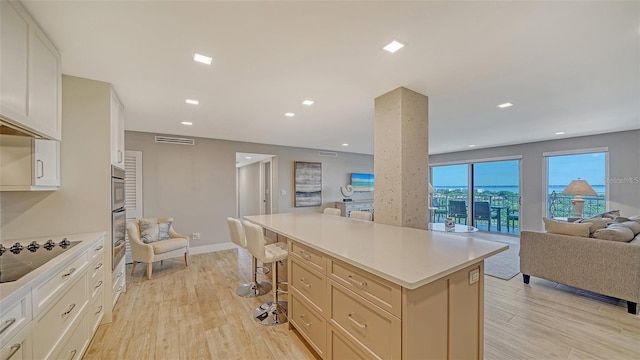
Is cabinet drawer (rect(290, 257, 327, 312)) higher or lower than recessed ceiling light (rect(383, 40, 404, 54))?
lower

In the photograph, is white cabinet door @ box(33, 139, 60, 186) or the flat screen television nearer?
white cabinet door @ box(33, 139, 60, 186)

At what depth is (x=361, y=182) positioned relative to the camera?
7773mm

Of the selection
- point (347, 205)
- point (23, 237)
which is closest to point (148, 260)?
point (23, 237)

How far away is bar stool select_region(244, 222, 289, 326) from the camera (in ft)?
7.76

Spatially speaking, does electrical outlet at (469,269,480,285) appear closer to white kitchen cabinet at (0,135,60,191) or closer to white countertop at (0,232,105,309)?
white countertop at (0,232,105,309)

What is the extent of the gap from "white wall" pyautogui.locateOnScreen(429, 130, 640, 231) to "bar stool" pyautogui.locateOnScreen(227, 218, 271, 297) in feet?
21.5

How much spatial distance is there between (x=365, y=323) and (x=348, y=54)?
193 centimetres

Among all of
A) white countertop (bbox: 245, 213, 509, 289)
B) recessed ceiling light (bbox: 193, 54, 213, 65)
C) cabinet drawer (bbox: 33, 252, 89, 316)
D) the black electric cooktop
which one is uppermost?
recessed ceiling light (bbox: 193, 54, 213, 65)

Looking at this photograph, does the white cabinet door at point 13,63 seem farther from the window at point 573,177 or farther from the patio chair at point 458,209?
the patio chair at point 458,209

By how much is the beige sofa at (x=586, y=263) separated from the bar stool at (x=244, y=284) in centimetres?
360

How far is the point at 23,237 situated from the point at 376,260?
2988 millimetres

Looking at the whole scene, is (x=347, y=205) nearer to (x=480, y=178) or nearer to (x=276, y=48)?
(x=480, y=178)

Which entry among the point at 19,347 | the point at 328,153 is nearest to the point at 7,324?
the point at 19,347

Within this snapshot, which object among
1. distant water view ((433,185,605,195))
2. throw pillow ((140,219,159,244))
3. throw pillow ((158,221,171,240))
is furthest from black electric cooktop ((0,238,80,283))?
distant water view ((433,185,605,195))
